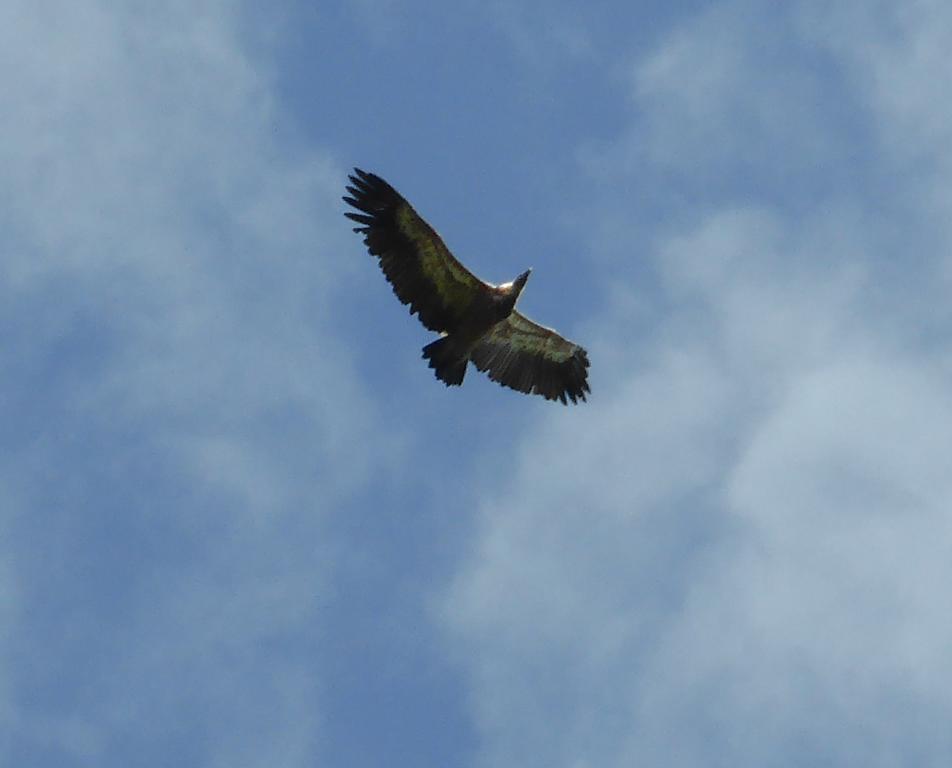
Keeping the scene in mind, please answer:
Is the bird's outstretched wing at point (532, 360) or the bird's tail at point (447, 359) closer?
the bird's tail at point (447, 359)

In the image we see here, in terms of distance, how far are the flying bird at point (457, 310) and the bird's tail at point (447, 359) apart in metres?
0.02

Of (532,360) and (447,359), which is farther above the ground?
(532,360)

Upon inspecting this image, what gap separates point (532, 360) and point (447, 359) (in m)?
2.83

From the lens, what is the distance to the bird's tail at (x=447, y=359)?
44125 mm

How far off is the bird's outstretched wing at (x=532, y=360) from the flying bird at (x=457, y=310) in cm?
2

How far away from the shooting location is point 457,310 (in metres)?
44.6

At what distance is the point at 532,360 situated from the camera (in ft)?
153

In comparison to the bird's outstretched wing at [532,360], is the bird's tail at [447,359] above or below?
below

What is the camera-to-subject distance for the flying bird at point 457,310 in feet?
142

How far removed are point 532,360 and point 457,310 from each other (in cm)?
267

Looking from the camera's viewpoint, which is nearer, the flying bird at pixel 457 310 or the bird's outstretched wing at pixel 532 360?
the flying bird at pixel 457 310

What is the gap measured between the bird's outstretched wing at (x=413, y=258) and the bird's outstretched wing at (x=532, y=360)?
5.24 ft

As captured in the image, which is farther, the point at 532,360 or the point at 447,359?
the point at 532,360

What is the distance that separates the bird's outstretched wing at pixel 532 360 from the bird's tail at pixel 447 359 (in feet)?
4.67
